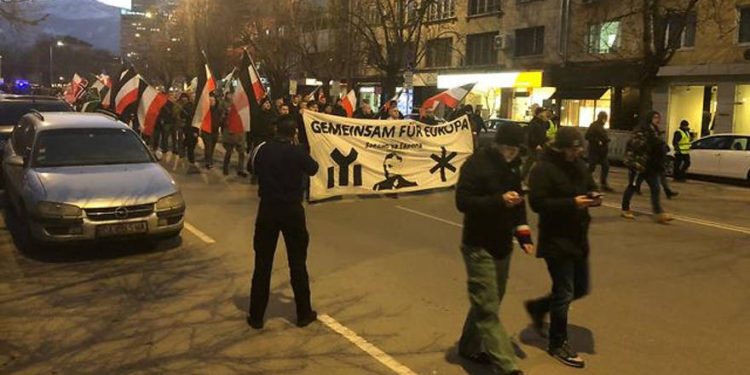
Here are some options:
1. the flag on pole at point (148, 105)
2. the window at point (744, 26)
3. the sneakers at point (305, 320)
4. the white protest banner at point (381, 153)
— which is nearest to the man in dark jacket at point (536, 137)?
the white protest banner at point (381, 153)

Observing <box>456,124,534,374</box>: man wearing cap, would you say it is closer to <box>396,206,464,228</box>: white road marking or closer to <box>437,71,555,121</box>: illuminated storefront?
<box>396,206,464,228</box>: white road marking

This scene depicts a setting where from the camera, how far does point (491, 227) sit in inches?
183

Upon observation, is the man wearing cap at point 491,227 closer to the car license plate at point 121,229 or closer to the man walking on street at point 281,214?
the man walking on street at point 281,214

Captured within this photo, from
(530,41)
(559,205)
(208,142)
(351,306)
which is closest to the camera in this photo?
(559,205)

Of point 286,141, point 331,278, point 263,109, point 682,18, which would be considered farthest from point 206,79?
point 682,18

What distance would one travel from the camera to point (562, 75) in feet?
108

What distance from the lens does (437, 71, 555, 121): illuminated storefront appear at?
34.8 m

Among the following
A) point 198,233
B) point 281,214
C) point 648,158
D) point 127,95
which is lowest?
point 198,233

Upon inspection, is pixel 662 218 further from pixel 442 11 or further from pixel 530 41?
pixel 442 11

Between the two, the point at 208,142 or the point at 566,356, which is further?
the point at 208,142

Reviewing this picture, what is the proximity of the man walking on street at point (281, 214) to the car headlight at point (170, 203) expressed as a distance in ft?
8.93

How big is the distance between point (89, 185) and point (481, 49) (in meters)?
34.3

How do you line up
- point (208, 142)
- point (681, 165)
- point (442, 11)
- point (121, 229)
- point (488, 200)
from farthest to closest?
1. point (442, 11)
2. point (681, 165)
3. point (208, 142)
4. point (121, 229)
5. point (488, 200)

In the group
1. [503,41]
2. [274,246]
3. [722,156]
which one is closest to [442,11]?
[503,41]
